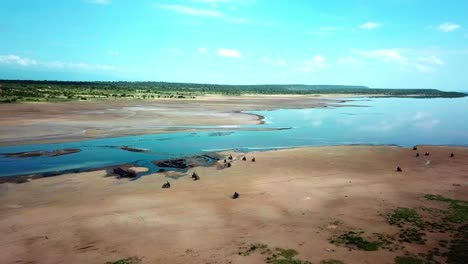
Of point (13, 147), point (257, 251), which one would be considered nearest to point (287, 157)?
point (257, 251)

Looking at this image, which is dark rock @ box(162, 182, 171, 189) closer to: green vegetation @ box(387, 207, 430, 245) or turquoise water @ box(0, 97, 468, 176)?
turquoise water @ box(0, 97, 468, 176)

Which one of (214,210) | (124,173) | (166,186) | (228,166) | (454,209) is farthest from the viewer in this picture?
(228,166)

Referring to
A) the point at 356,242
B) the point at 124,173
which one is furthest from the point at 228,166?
the point at 356,242

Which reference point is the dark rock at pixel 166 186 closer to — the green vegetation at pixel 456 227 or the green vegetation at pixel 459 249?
the green vegetation at pixel 456 227

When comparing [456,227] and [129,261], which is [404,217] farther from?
[129,261]

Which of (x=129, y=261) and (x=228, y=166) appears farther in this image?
(x=228, y=166)

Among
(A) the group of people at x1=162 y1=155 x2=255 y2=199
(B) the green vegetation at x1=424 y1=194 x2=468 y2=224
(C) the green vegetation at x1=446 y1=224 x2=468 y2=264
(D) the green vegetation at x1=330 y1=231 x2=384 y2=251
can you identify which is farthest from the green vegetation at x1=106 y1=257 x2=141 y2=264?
(B) the green vegetation at x1=424 y1=194 x2=468 y2=224
